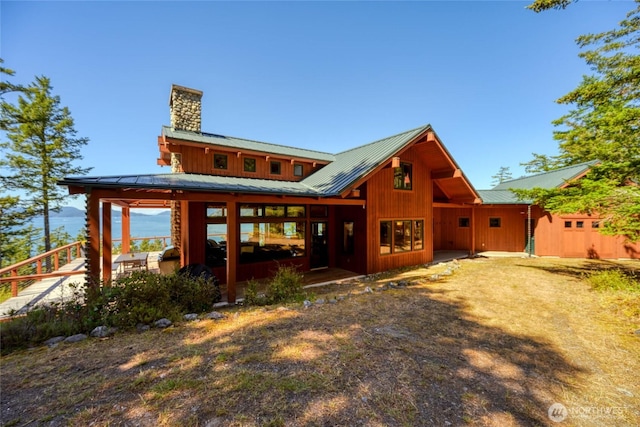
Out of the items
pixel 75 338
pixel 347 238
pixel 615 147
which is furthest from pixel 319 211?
pixel 615 147

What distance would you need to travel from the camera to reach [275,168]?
37.8 feet

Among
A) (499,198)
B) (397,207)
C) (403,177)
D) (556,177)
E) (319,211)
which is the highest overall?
(556,177)

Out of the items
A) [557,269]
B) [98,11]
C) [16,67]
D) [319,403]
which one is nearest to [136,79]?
[98,11]

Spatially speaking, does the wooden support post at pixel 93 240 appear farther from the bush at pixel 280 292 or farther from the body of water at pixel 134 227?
the body of water at pixel 134 227

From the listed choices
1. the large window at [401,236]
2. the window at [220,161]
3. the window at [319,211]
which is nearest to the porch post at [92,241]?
the window at [220,161]

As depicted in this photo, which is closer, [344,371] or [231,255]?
[344,371]

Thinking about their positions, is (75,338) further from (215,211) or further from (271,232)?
(271,232)

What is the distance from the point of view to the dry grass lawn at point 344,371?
8.28 feet

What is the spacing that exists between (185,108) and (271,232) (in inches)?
285

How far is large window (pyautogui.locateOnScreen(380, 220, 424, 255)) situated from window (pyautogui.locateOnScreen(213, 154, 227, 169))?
7.14 meters

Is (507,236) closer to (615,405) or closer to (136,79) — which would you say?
(615,405)

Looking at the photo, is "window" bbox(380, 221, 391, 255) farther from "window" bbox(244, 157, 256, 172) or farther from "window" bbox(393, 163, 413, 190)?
"window" bbox(244, 157, 256, 172)

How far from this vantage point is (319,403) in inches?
104

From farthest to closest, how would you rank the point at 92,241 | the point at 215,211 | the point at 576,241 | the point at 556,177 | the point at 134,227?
the point at 134,227, the point at 556,177, the point at 576,241, the point at 215,211, the point at 92,241
